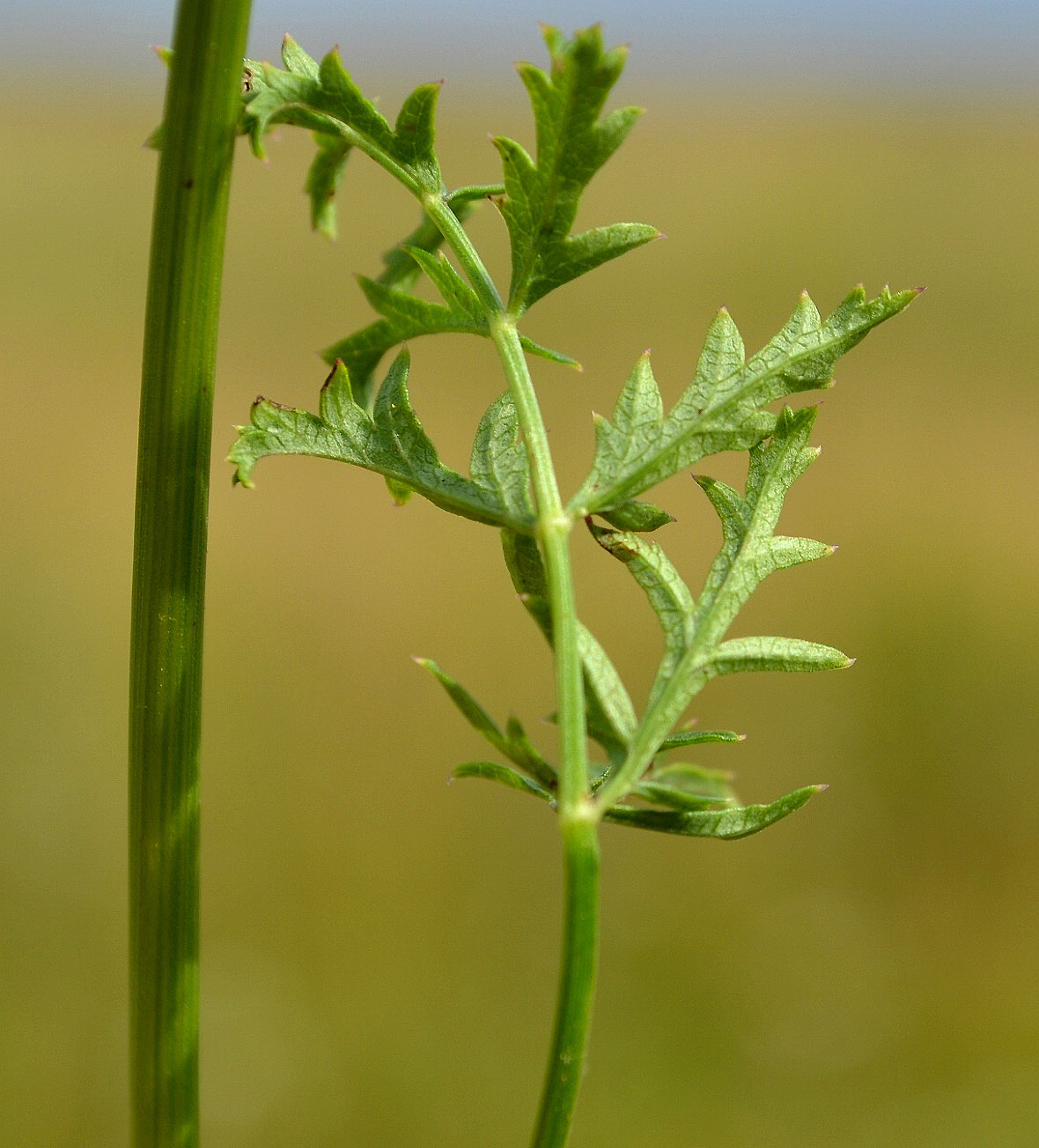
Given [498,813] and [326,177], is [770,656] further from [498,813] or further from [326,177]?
[498,813]

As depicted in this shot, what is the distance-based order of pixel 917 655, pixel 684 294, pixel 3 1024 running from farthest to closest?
pixel 684 294, pixel 917 655, pixel 3 1024

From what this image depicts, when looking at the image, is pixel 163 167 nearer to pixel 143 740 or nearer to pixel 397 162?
pixel 397 162

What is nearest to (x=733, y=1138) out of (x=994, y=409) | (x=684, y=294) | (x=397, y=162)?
(x=397, y=162)

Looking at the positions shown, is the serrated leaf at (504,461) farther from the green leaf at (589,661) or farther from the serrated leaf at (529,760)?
the serrated leaf at (529,760)

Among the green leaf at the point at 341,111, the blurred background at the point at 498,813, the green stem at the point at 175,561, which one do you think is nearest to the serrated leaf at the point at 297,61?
the green leaf at the point at 341,111

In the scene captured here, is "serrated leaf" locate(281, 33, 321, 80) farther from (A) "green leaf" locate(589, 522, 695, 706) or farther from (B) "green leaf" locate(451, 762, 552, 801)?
(B) "green leaf" locate(451, 762, 552, 801)

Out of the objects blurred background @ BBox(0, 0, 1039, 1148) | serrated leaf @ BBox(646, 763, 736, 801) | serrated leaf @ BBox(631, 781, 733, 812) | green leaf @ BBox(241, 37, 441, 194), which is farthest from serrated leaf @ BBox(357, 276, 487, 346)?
blurred background @ BBox(0, 0, 1039, 1148)
